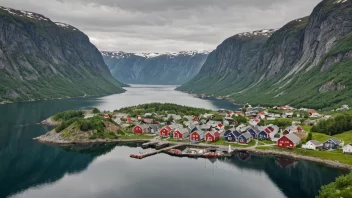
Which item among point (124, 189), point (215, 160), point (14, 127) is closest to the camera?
point (124, 189)

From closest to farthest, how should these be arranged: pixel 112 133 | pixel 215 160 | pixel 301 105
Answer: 1. pixel 215 160
2. pixel 112 133
3. pixel 301 105

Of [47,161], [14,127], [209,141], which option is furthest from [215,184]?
[14,127]

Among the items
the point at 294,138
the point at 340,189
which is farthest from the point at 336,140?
the point at 340,189

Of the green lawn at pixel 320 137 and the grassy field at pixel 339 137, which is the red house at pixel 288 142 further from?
the grassy field at pixel 339 137

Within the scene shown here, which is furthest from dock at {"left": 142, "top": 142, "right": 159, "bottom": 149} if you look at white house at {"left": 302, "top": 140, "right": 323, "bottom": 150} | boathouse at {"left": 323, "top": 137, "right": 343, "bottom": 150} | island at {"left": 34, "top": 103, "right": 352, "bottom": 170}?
boathouse at {"left": 323, "top": 137, "right": 343, "bottom": 150}

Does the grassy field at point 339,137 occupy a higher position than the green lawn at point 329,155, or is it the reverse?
the grassy field at point 339,137

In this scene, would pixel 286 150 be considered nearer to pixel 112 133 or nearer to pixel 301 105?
pixel 112 133

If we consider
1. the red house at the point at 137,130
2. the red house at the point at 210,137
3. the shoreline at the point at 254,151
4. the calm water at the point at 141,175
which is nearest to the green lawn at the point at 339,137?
the shoreline at the point at 254,151
